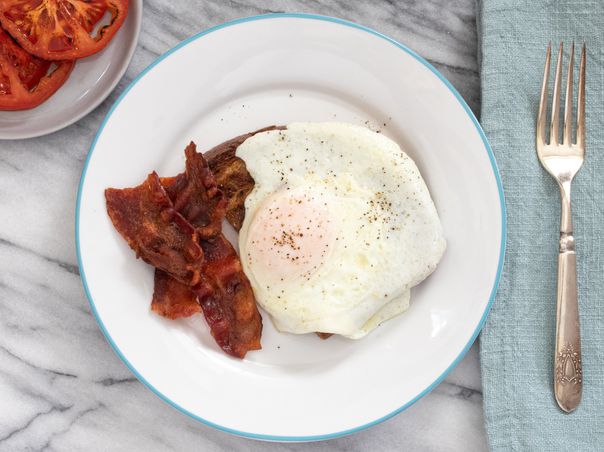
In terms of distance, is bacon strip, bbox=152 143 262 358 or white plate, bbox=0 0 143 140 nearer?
bacon strip, bbox=152 143 262 358

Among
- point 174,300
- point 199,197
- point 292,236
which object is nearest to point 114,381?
point 174,300

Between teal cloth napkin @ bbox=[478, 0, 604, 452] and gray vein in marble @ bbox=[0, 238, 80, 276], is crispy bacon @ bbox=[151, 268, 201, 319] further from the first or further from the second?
teal cloth napkin @ bbox=[478, 0, 604, 452]

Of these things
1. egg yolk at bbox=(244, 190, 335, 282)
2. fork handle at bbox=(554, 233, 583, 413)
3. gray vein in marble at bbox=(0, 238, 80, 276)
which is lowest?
fork handle at bbox=(554, 233, 583, 413)

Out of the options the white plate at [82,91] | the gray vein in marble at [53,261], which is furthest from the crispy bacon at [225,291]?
the white plate at [82,91]

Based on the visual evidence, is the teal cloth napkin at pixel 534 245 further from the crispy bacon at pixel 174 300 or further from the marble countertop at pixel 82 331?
the crispy bacon at pixel 174 300

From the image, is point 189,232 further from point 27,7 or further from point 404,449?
point 404,449

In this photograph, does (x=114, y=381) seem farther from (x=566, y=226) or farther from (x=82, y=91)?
(x=566, y=226)

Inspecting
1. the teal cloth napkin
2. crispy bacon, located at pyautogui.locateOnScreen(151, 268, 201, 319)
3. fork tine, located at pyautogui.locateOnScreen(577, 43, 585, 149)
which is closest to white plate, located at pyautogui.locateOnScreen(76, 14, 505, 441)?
crispy bacon, located at pyautogui.locateOnScreen(151, 268, 201, 319)
